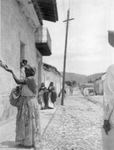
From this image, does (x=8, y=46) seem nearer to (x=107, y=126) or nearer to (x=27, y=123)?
(x=27, y=123)

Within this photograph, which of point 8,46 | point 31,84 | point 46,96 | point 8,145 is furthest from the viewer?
point 46,96

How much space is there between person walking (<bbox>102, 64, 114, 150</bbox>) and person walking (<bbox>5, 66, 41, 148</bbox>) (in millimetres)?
2329

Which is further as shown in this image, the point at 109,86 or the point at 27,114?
the point at 27,114

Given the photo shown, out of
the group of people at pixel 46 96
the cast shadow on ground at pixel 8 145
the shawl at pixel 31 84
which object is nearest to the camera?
the shawl at pixel 31 84

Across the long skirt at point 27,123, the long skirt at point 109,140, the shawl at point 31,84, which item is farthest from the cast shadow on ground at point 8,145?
the long skirt at point 109,140

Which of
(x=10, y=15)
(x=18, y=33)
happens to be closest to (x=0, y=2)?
(x=10, y=15)

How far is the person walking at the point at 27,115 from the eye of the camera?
14.4 feet

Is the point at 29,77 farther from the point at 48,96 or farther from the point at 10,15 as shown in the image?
the point at 48,96

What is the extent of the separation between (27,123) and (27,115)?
156 millimetres

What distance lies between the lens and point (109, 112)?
222cm

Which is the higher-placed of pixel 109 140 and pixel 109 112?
pixel 109 112

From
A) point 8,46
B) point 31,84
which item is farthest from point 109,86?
point 8,46

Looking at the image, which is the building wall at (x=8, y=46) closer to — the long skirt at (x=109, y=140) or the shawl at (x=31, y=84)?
the shawl at (x=31, y=84)

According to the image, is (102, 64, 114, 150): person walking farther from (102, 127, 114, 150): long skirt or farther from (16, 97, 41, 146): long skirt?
(16, 97, 41, 146): long skirt
